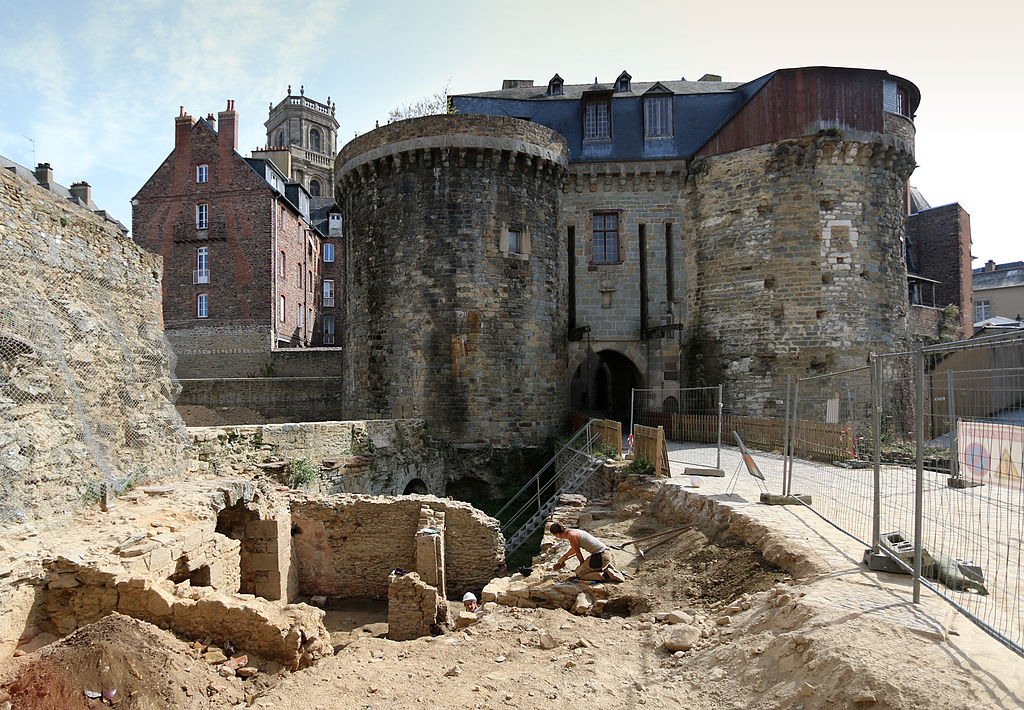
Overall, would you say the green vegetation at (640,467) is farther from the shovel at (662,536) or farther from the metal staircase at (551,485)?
the shovel at (662,536)

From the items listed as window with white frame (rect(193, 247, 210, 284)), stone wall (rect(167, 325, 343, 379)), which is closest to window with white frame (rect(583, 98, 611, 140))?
stone wall (rect(167, 325, 343, 379))

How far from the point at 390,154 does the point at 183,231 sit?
16.2 meters

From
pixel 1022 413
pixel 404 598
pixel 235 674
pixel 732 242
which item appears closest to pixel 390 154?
pixel 732 242

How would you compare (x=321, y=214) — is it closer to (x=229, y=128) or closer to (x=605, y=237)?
(x=229, y=128)

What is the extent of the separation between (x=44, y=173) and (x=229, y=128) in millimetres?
9685

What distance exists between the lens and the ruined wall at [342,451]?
34.2ft

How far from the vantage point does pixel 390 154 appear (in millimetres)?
17484

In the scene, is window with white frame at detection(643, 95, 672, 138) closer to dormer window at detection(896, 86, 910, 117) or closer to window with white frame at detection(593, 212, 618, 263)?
window with white frame at detection(593, 212, 618, 263)

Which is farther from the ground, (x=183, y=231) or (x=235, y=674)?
(x=183, y=231)

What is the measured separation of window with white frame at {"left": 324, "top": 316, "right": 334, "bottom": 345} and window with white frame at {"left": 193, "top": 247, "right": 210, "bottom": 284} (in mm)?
10378

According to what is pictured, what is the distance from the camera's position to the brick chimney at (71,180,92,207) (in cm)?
3064

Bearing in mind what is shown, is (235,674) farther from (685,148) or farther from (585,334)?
(685,148)

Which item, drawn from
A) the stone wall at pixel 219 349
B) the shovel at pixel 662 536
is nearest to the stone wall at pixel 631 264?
the shovel at pixel 662 536

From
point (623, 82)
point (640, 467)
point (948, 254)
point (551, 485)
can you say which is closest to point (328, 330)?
point (623, 82)
